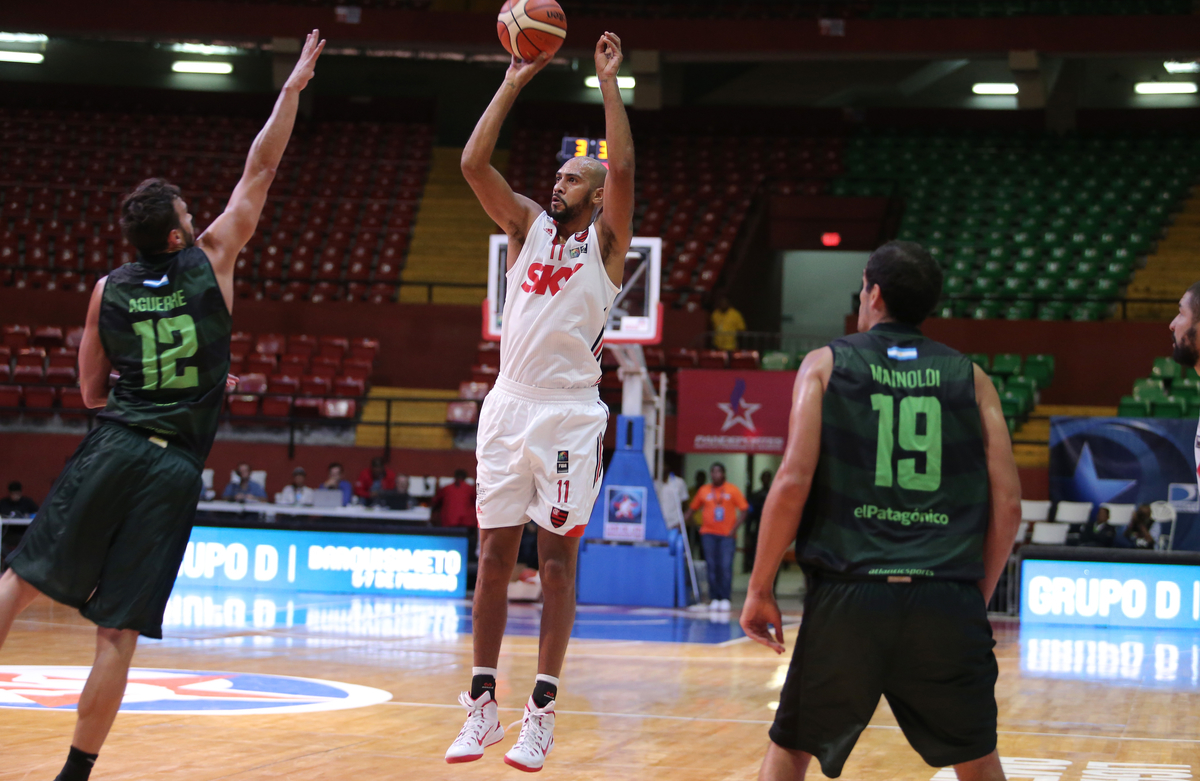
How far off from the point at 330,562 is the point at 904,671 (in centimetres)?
1225

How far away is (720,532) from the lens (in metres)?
15.0

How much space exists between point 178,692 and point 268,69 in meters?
23.4

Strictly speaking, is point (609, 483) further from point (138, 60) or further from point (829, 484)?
point (138, 60)

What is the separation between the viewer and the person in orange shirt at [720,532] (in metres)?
15.0

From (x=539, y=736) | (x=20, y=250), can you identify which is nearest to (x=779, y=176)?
(x=20, y=250)

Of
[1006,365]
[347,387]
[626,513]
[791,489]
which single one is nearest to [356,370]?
[347,387]

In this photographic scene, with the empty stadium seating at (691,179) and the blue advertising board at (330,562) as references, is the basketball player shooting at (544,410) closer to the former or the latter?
the blue advertising board at (330,562)

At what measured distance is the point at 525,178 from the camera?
2577 cm

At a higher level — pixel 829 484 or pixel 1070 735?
pixel 829 484

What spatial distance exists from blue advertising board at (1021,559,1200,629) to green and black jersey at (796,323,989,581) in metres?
11.2

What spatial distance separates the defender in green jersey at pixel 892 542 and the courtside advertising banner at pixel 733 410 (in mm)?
13112

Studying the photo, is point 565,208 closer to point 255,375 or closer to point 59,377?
point 255,375

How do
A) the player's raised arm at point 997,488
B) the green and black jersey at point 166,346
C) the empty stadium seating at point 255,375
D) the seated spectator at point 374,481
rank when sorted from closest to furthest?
the player's raised arm at point 997,488 < the green and black jersey at point 166,346 < the seated spectator at point 374,481 < the empty stadium seating at point 255,375

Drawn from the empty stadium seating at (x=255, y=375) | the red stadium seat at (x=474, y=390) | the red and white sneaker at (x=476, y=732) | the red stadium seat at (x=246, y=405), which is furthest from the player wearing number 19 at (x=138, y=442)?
the red stadium seat at (x=246, y=405)
